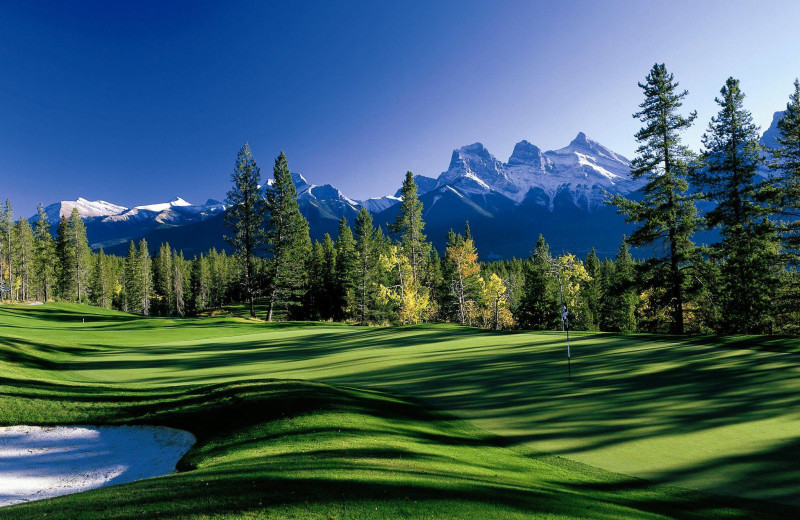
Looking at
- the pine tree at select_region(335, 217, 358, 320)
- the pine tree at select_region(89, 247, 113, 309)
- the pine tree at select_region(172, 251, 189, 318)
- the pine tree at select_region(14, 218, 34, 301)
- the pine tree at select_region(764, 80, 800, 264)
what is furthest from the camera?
the pine tree at select_region(172, 251, 189, 318)

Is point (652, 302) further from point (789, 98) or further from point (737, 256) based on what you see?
point (789, 98)

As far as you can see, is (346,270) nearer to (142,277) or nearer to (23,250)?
(23,250)

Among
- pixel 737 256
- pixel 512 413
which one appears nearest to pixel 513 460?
pixel 512 413

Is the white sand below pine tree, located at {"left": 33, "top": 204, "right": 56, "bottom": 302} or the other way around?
below

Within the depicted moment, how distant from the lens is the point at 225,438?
804cm

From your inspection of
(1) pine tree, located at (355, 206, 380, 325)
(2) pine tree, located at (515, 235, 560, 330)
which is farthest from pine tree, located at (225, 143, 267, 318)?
(2) pine tree, located at (515, 235, 560, 330)

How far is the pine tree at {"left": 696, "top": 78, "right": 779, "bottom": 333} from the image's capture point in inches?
1025

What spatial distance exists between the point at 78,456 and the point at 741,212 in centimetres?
3743

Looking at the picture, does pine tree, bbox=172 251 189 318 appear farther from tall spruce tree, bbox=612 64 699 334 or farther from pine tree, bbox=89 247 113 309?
tall spruce tree, bbox=612 64 699 334

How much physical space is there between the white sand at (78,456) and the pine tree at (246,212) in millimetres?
36066

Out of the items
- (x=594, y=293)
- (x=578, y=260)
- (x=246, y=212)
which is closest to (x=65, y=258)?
(x=246, y=212)

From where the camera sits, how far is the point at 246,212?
143ft

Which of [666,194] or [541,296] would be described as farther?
[541,296]

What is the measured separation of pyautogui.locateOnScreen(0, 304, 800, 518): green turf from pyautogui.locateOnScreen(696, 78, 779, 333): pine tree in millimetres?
16644
